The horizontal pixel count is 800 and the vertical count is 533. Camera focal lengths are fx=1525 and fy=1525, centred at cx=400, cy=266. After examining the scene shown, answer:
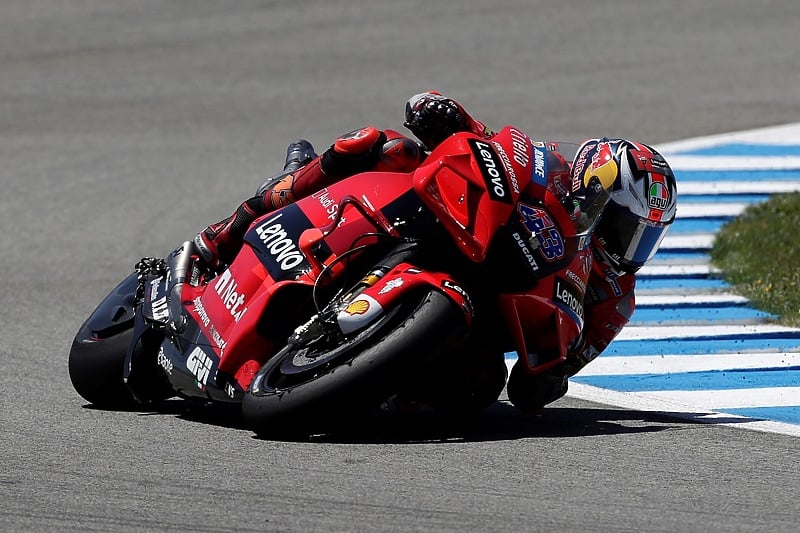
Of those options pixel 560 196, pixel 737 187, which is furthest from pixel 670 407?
pixel 737 187

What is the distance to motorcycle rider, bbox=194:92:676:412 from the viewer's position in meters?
6.46

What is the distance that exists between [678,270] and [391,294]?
447 centimetres

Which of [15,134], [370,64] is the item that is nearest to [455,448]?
[15,134]

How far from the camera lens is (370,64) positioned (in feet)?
55.7

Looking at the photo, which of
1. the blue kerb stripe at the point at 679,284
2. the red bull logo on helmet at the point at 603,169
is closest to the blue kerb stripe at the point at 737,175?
the blue kerb stripe at the point at 679,284

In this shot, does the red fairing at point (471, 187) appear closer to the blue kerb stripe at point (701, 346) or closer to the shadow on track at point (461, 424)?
the shadow on track at point (461, 424)

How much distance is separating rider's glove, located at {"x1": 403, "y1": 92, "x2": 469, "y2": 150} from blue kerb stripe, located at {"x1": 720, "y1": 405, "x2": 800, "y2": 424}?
176 centimetres

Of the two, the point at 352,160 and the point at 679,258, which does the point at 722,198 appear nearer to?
the point at 679,258

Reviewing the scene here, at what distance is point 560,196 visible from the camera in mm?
6504

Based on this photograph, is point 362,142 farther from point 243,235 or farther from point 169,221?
point 169,221

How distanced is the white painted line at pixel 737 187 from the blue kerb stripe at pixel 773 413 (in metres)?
5.29

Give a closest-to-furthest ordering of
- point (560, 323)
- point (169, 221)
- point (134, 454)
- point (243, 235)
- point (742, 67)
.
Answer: point (134, 454) < point (560, 323) < point (243, 235) < point (169, 221) < point (742, 67)

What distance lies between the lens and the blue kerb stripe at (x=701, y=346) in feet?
A: 26.4

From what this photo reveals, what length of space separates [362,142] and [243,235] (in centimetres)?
75
